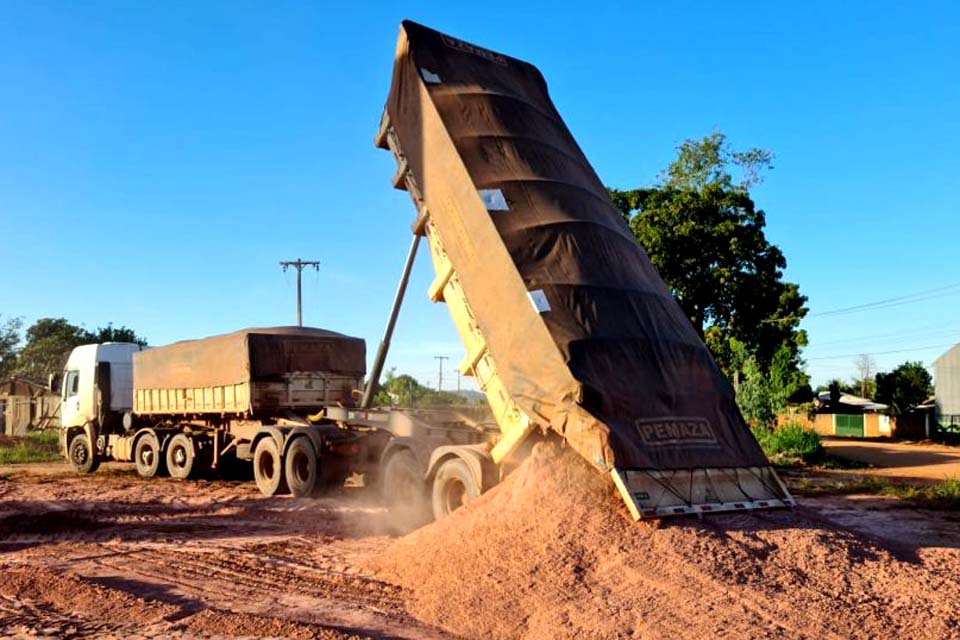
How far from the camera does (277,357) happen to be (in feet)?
53.2

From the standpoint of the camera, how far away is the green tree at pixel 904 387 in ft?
143

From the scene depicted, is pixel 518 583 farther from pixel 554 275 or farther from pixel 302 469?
pixel 302 469

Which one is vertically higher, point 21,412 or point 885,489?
point 21,412

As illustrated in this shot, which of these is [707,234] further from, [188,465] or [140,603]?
[140,603]

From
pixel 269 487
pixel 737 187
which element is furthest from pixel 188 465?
pixel 737 187

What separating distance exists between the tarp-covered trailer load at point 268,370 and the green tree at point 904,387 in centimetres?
3651

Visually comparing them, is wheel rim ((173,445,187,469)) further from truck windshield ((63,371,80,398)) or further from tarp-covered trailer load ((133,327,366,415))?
truck windshield ((63,371,80,398))

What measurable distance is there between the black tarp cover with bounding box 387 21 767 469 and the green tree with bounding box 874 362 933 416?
127ft

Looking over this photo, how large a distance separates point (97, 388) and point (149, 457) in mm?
2758

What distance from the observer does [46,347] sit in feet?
214

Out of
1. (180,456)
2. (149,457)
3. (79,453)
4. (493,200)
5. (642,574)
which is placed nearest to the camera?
(642,574)

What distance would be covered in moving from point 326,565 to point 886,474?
18.0m

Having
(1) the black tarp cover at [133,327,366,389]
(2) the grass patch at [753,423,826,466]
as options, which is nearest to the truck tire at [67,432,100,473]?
(1) the black tarp cover at [133,327,366,389]

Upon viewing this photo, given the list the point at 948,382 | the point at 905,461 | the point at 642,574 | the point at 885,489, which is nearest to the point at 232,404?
the point at 642,574
